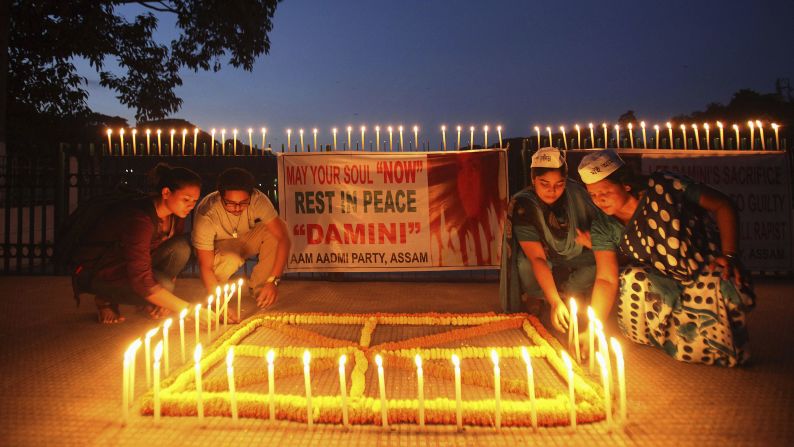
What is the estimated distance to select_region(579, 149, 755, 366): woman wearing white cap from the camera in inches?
121

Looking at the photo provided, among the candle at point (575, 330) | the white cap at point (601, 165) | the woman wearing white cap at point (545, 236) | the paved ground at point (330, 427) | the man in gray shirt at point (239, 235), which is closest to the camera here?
the paved ground at point (330, 427)

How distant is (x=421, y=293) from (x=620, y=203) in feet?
9.45

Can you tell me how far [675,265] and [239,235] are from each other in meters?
4.17

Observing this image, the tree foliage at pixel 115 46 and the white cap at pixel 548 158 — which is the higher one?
the tree foliage at pixel 115 46

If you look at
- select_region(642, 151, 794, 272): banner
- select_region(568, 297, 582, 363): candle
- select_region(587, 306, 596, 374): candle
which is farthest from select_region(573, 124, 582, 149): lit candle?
select_region(587, 306, 596, 374): candle

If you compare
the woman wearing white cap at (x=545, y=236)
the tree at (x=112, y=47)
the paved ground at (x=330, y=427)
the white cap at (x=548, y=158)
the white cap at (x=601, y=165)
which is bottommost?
the paved ground at (x=330, y=427)

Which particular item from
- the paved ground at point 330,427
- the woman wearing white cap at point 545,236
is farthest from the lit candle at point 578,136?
the paved ground at point 330,427

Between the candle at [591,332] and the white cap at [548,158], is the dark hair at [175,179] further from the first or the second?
the candle at [591,332]

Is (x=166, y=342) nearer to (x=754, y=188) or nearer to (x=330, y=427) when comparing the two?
(x=330, y=427)

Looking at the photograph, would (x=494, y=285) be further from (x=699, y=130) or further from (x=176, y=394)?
(x=176, y=394)

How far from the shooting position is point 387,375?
3043 millimetres

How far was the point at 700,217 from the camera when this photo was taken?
126 inches

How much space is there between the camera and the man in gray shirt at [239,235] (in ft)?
15.5

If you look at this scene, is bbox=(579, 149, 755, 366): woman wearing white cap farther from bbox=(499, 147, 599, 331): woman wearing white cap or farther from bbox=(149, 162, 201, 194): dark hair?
bbox=(149, 162, 201, 194): dark hair
